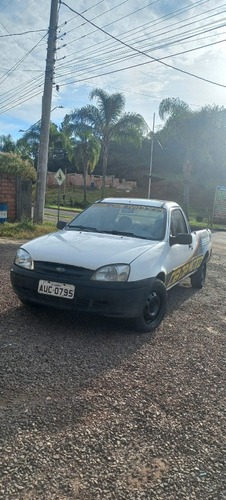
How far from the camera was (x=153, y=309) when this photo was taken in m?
4.44

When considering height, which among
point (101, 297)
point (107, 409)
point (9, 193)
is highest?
point (9, 193)

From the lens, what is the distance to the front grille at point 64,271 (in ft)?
12.9

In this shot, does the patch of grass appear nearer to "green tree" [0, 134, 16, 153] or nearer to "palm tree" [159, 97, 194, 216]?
"palm tree" [159, 97, 194, 216]

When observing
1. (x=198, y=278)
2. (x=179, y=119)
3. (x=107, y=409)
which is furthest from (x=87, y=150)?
(x=107, y=409)

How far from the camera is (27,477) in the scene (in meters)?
2.03

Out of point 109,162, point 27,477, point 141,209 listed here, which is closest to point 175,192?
point 109,162

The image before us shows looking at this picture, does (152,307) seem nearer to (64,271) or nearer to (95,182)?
(64,271)

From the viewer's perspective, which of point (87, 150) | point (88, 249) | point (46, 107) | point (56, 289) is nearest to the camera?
point (56, 289)

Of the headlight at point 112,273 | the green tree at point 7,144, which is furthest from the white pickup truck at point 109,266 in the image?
the green tree at point 7,144

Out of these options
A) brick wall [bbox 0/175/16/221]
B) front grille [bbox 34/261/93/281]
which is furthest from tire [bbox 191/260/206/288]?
brick wall [bbox 0/175/16/221]

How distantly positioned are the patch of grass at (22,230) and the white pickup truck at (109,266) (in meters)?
6.74

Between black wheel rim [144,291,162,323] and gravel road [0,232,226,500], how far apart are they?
0.66 ft

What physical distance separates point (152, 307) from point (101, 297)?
82 centimetres

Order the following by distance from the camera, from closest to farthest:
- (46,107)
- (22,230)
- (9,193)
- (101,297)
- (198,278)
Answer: (101,297) → (198,278) → (22,230) → (46,107) → (9,193)
